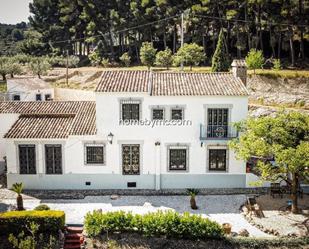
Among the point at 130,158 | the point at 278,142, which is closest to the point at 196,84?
the point at 130,158

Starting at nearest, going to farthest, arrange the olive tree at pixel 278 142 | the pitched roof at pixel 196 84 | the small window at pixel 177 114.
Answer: the olive tree at pixel 278 142 < the pitched roof at pixel 196 84 < the small window at pixel 177 114

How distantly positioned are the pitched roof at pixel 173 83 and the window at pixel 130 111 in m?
0.84

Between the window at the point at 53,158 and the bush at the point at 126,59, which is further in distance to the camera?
the bush at the point at 126,59

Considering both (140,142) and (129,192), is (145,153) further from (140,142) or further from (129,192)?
(129,192)

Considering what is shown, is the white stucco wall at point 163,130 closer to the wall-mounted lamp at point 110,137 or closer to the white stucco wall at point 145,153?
the white stucco wall at point 145,153

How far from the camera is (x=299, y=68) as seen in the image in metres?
50.0

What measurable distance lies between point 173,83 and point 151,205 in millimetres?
7389

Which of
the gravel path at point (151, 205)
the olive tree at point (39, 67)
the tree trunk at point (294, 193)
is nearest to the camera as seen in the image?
the tree trunk at point (294, 193)

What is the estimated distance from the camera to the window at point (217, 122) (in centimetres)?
2348

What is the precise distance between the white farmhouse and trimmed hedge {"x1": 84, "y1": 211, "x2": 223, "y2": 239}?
6.05 metres

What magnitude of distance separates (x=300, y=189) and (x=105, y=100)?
1207cm

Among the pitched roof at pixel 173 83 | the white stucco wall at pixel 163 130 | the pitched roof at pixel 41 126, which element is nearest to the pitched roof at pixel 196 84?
the pitched roof at pixel 173 83

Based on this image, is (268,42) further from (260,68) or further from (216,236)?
(216,236)

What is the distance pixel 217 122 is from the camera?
23656 millimetres
